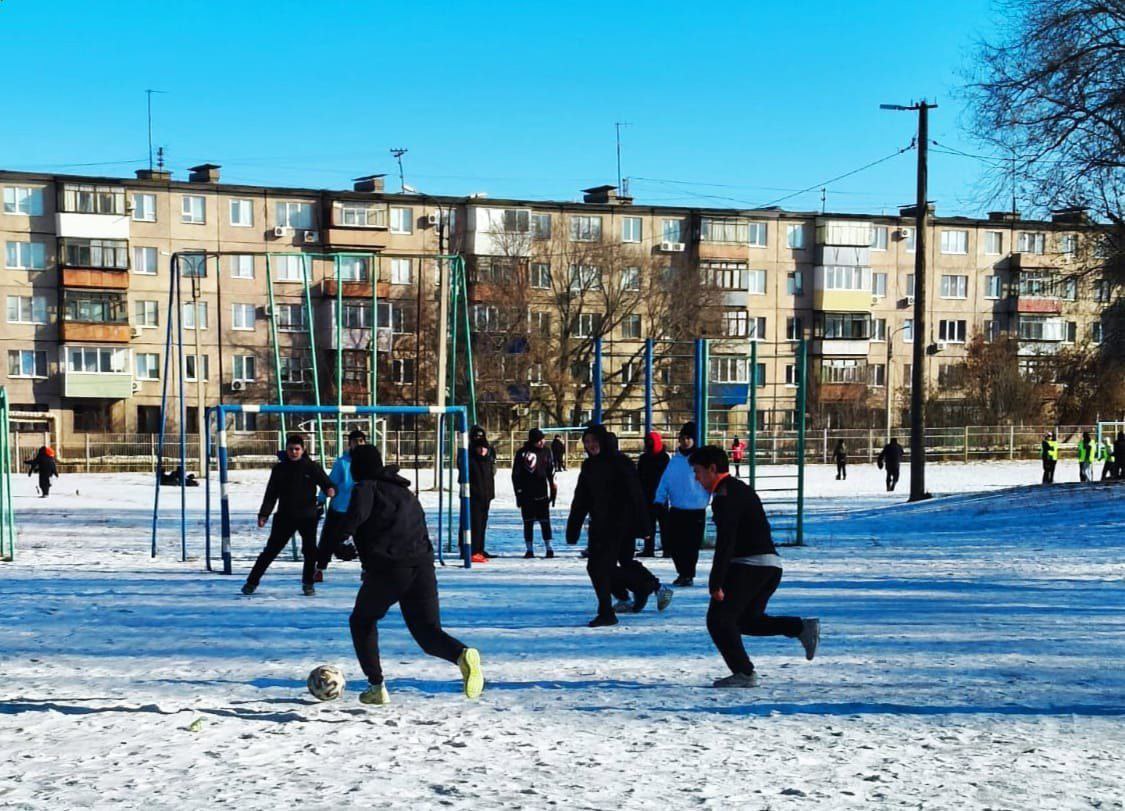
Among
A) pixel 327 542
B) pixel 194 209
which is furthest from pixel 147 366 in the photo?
pixel 327 542

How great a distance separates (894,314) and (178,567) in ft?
211

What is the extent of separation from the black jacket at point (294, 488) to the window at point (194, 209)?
169 ft

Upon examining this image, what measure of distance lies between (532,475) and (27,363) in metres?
47.8

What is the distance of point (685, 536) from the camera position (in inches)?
567

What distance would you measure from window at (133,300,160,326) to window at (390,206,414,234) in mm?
11858

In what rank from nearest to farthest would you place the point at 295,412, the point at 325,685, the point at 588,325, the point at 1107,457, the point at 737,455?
the point at 325,685, the point at 295,412, the point at 737,455, the point at 1107,457, the point at 588,325

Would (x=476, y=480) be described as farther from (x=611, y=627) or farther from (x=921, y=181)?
(x=921, y=181)

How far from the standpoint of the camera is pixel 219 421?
16.0 m

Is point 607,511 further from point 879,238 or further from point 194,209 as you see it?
point 879,238

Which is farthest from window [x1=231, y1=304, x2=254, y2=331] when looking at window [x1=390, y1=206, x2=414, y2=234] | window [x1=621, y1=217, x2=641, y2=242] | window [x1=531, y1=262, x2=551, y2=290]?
window [x1=621, y1=217, x2=641, y2=242]

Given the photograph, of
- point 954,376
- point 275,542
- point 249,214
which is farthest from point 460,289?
A: point 954,376

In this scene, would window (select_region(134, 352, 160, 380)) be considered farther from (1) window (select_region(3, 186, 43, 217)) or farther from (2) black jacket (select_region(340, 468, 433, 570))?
(2) black jacket (select_region(340, 468, 433, 570))

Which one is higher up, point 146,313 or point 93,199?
point 93,199

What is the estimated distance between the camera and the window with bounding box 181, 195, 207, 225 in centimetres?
6200
